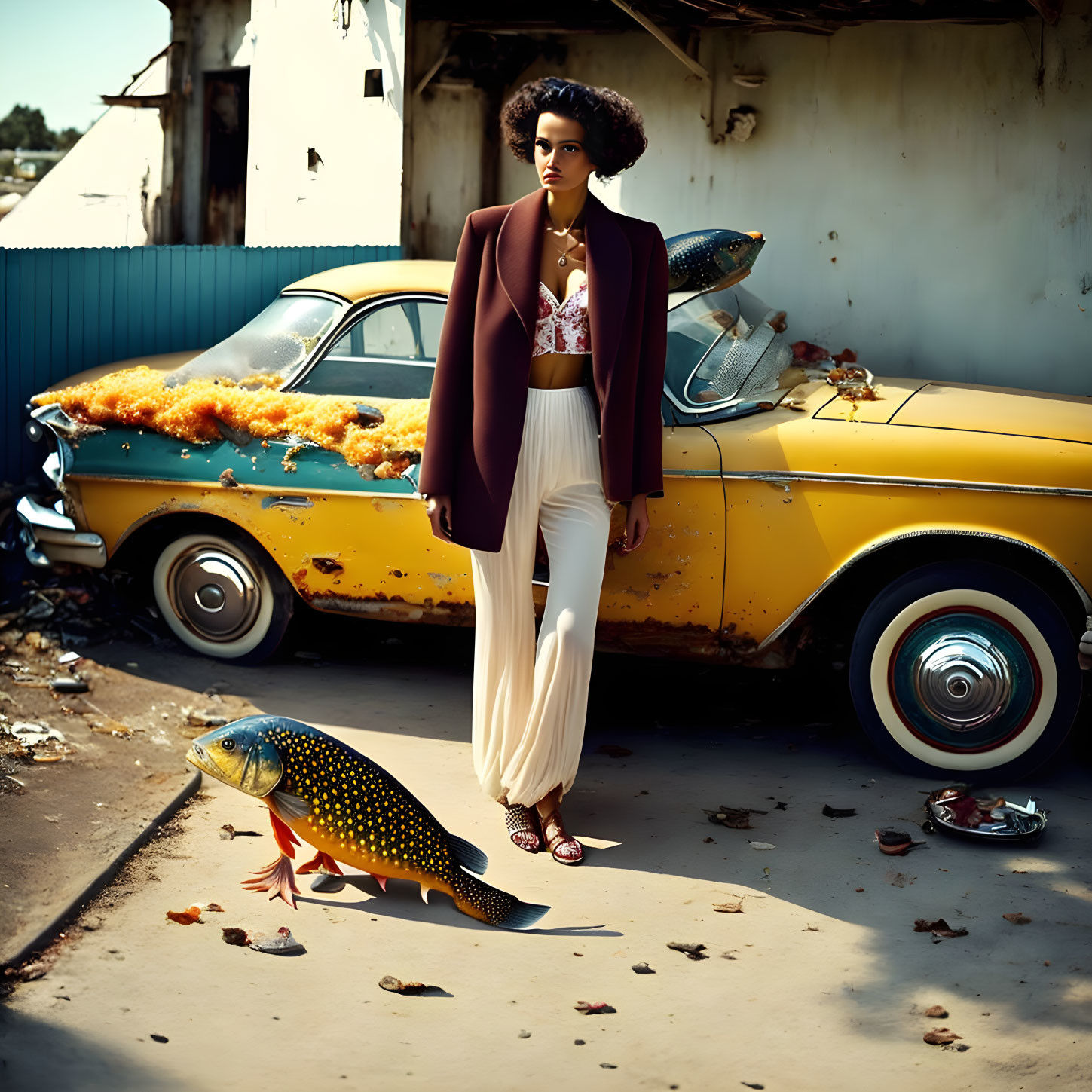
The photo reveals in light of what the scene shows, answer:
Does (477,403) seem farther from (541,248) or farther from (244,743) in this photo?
(244,743)

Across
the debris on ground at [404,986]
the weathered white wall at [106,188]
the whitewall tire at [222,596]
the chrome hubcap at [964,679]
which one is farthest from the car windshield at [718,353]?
the weathered white wall at [106,188]

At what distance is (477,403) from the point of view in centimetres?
372

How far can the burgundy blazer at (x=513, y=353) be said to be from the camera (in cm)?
368

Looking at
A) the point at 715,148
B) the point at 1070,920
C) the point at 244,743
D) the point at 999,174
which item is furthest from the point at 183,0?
the point at 1070,920

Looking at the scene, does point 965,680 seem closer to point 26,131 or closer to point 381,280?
point 381,280


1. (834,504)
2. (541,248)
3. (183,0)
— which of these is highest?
(183,0)

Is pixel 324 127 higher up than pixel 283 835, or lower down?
higher up

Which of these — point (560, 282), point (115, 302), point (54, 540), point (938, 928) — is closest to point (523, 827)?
point (938, 928)

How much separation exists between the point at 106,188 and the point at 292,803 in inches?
397

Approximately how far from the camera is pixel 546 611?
383 centimetres

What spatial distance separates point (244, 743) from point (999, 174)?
19.4 ft

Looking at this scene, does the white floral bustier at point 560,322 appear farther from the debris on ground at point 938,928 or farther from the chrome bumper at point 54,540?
A: the chrome bumper at point 54,540

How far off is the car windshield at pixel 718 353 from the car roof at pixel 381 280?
0.96 metres

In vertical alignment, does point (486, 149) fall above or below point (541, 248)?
above
